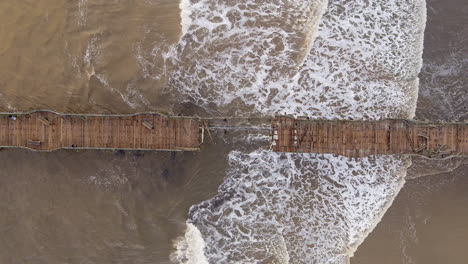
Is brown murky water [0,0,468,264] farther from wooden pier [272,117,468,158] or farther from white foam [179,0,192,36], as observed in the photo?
wooden pier [272,117,468,158]

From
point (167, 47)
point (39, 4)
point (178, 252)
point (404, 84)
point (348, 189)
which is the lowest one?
point (178, 252)

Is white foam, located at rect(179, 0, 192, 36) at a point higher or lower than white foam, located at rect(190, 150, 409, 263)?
higher

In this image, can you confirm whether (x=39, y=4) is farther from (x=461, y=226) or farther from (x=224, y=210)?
(x=461, y=226)

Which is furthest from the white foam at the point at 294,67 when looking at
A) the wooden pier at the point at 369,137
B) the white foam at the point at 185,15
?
the wooden pier at the point at 369,137

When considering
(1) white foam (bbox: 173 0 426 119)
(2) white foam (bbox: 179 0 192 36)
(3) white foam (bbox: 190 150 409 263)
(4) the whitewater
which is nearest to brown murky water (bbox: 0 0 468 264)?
(2) white foam (bbox: 179 0 192 36)

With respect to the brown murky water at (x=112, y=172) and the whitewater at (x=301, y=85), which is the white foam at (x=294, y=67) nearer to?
the whitewater at (x=301, y=85)

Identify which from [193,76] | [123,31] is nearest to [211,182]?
[193,76]

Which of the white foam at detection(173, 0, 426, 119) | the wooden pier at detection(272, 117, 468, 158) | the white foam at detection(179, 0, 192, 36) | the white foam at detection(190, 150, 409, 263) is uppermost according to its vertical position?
the white foam at detection(179, 0, 192, 36)
